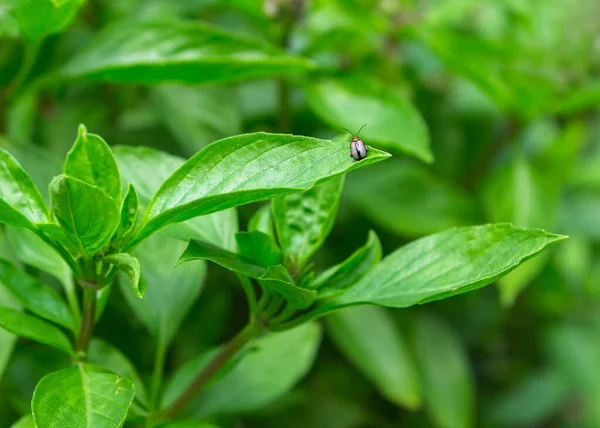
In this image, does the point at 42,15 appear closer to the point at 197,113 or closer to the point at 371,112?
the point at 197,113

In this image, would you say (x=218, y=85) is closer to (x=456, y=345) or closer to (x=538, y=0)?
(x=456, y=345)

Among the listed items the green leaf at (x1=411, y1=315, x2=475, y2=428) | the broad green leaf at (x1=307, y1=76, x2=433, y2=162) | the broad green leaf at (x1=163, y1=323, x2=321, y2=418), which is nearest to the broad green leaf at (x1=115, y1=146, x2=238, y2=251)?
the broad green leaf at (x1=163, y1=323, x2=321, y2=418)

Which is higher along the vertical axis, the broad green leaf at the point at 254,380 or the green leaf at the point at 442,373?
the broad green leaf at the point at 254,380

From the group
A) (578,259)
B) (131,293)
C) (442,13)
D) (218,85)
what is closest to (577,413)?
(578,259)

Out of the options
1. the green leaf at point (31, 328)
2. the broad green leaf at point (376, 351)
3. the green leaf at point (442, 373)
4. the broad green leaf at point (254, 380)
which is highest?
the green leaf at point (31, 328)

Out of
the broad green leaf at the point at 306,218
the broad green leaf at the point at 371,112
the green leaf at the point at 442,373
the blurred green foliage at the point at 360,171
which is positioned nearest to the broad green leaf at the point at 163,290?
the blurred green foliage at the point at 360,171

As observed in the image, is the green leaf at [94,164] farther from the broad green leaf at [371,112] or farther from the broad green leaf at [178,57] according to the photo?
the broad green leaf at [371,112]

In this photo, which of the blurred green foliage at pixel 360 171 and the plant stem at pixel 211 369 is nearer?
the plant stem at pixel 211 369
